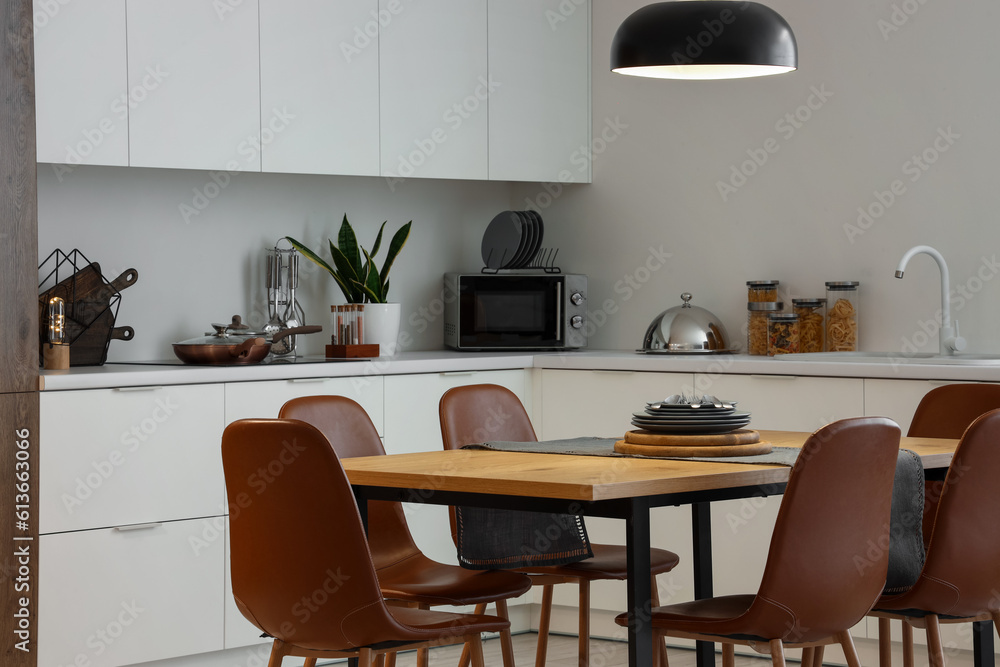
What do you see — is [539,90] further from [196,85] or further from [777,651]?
[777,651]

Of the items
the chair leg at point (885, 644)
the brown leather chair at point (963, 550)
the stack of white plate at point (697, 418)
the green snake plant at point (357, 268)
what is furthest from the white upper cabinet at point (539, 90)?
the brown leather chair at point (963, 550)

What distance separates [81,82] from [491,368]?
163 centimetres

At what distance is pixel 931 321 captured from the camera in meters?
4.53

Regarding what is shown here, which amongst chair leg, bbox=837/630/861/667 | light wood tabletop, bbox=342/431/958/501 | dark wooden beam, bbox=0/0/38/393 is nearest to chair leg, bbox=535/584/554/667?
light wood tabletop, bbox=342/431/958/501

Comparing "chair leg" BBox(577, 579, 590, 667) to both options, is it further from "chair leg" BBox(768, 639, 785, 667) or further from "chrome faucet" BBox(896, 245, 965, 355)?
"chrome faucet" BBox(896, 245, 965, 355)

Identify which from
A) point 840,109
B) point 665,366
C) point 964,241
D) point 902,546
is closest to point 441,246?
point 665,366

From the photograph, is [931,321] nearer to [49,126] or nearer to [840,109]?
[840,109]

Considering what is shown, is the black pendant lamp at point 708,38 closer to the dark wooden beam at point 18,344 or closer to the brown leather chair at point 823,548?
the brown leather chair at point 823,548

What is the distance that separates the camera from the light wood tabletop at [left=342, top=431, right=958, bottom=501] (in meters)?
2.36

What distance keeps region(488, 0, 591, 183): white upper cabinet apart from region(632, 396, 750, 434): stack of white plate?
7.51 ft

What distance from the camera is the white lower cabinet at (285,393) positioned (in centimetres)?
409

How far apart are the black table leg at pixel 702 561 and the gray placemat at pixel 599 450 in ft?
0.86

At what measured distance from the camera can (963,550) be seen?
110 inches

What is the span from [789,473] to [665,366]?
1959mm
